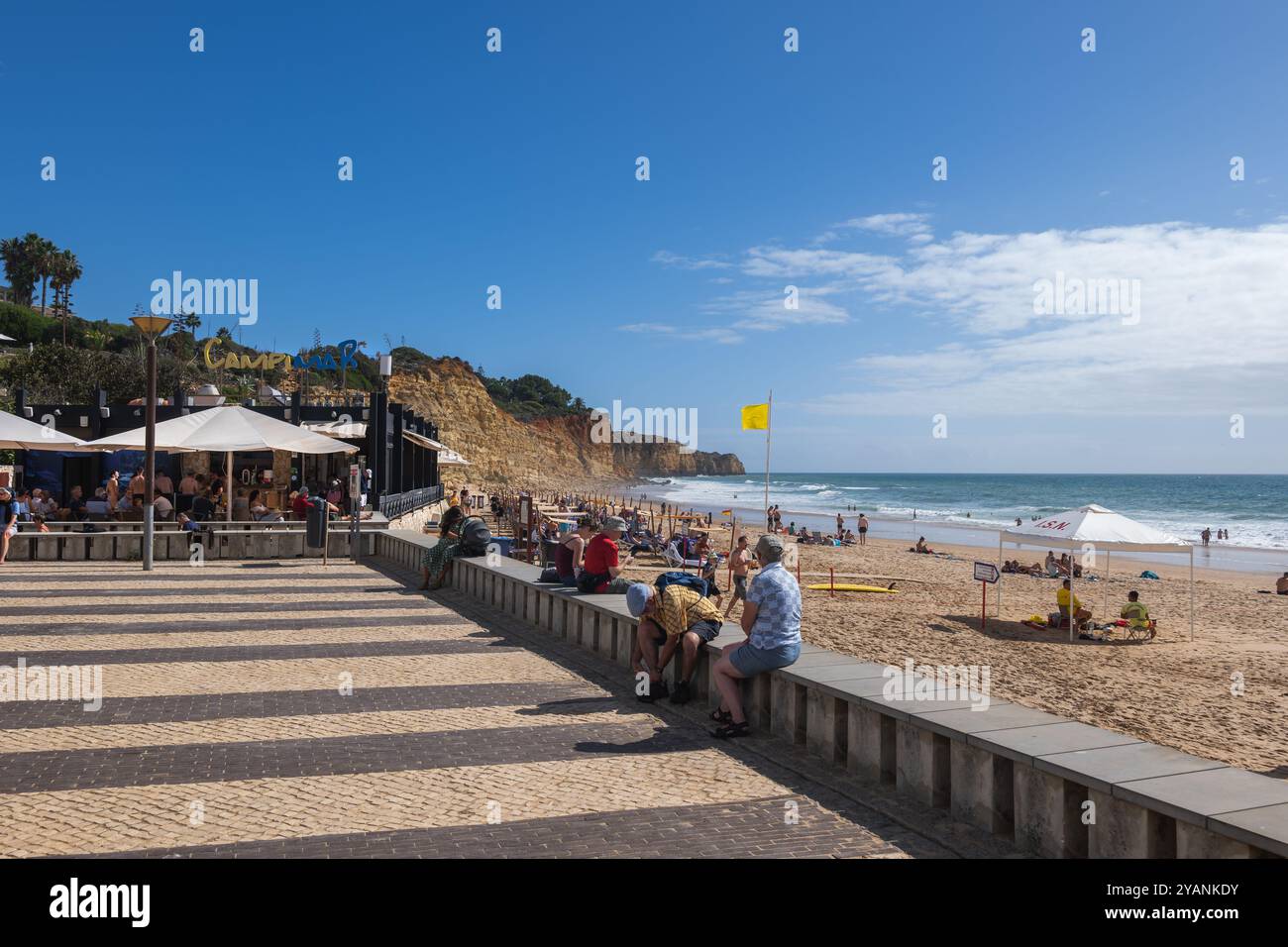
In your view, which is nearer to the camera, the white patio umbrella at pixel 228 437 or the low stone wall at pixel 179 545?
the low stone wall at pixel 179 545

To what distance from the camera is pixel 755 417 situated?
55.5 ft

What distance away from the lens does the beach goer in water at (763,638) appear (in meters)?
5.76

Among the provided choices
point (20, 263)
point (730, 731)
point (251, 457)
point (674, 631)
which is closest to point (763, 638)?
point (730, 731)

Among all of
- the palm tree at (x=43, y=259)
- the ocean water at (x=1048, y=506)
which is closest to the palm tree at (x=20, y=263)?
the palm tree at (x=43, y=259)

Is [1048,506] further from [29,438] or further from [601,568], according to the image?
[601,568]

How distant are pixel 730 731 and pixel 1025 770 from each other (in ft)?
7.02

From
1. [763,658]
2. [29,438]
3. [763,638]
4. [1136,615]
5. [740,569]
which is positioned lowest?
[1136,615]

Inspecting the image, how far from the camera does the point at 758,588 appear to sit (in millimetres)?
5766

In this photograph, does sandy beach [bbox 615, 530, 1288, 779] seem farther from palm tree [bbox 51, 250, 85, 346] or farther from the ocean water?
palm tree [bbox 51, 250, 85, 346]

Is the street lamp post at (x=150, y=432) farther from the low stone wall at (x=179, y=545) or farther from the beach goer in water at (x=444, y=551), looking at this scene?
the beach goer in water at (x=444, y=551)

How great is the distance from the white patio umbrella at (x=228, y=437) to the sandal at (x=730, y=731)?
1183cm

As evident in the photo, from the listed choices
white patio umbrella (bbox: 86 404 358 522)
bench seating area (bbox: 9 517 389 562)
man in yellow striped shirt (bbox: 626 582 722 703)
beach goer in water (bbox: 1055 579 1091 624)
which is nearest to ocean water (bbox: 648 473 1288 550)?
beach goer in water (bbox: 1055 579 1091 624)

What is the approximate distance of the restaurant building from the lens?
23250 mm

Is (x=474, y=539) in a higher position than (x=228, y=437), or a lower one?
lower
